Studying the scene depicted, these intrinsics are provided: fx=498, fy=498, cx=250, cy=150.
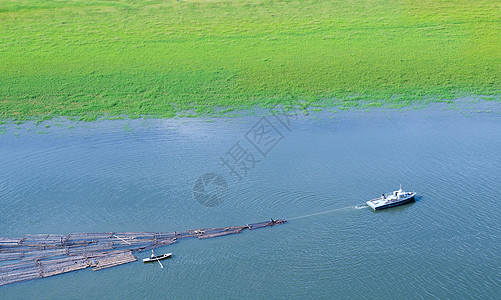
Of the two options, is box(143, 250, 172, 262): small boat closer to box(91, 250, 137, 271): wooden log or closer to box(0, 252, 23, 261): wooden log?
box(91, 250, 137, 271): wooden log

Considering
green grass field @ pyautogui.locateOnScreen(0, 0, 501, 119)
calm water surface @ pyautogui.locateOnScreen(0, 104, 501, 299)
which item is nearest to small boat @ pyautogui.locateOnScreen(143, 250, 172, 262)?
calm water surface @ pyautogui.locateOnScreen(0, 104, 501, 299)

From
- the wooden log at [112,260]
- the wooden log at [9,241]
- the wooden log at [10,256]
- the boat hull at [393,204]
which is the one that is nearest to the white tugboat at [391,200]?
the boat hull at [393,204]

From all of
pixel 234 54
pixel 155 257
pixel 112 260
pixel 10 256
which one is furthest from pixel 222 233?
pixel 234 54

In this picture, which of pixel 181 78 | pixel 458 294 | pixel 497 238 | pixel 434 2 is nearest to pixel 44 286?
pixel 458 294

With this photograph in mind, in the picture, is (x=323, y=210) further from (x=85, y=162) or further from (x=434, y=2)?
(x=434, y=2)

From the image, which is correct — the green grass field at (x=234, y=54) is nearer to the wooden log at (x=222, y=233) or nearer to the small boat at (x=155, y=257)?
the wooden log at (x=222, y=233)
